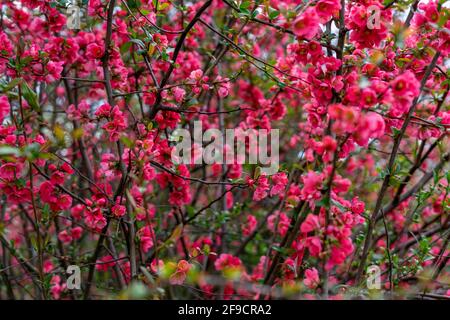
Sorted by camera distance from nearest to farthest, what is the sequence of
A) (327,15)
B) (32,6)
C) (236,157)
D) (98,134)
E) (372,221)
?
(327,15)
(372,221)
(32,6)
(236,157)
(98,134)

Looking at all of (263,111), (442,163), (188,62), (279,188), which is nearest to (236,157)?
(263,111)

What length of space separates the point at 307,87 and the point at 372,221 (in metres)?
0.51

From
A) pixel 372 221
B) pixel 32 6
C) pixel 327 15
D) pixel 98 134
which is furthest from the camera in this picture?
pixel 98 134

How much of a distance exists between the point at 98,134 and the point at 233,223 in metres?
0.94

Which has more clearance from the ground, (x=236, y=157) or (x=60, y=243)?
(x=236, y=157)

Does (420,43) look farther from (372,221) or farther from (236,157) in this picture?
(236,157)

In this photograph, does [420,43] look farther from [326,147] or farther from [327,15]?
[326,147]

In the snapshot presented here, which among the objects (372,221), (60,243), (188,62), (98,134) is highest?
(188,62)

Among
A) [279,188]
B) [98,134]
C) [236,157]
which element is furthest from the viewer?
[98,134]

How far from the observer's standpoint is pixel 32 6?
1.81m

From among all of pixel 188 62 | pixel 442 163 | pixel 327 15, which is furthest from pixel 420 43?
pixel 188 62

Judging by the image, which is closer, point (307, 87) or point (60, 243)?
point (307, 87)

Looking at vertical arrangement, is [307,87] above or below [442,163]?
above

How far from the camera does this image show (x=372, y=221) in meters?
1.45
